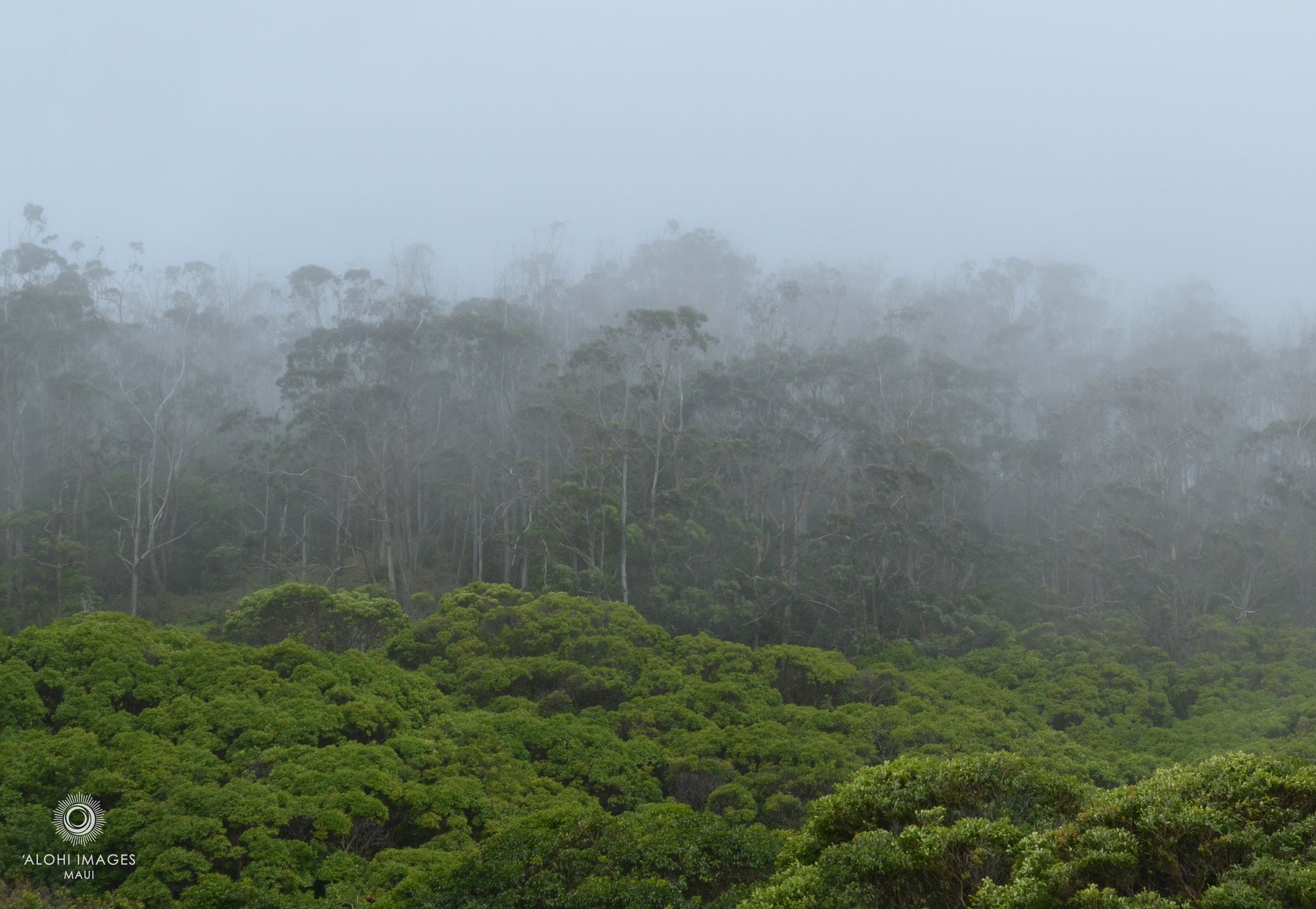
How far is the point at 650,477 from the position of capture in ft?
114

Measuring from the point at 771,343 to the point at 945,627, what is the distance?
20471 millimetres

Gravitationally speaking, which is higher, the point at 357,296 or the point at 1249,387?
the point at 357,296

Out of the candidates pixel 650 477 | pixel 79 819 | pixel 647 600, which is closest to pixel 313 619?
pixel 79 819

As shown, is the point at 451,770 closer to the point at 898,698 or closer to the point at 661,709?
the point at 661,709

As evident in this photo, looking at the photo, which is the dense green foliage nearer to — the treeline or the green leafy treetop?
the green leafy treetop

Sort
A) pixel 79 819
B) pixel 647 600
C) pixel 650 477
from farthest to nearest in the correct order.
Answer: pixel 650 477
pixel 647 600
pixel 79 819

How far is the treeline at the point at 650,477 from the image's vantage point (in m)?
32.0

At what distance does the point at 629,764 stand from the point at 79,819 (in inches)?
345

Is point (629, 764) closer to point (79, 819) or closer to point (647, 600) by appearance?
point (79, 819)

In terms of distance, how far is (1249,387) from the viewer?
50.1 meters

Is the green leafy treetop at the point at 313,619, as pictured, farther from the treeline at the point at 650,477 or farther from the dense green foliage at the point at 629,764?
the treeline at the point at 650,477

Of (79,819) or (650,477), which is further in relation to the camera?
(650,477)

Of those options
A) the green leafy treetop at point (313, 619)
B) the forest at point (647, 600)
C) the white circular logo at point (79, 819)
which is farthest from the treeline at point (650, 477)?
the white circular logo at point (79, 819)

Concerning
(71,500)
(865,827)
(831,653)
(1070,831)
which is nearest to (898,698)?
(831,653)
